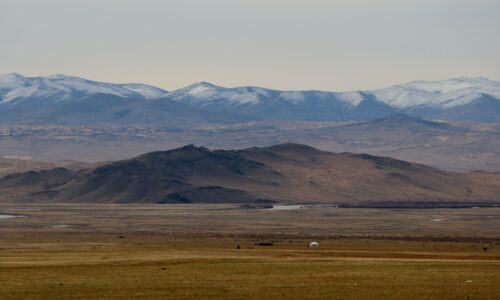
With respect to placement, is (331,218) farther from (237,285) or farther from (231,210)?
(237,285)

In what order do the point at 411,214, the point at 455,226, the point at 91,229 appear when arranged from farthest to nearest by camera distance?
1. the point at 411,214
2. the point at 455,226
3. the point at 91,229

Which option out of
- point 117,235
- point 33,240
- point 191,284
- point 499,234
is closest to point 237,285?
point 191,284

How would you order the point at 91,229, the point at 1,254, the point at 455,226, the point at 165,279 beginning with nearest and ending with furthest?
the point at 165,279
the point at 1,254
the point at 91,229
the point at 455,226

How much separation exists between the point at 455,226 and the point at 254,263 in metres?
89.3

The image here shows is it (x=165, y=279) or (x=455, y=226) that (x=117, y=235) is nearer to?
(x=455, y=226)

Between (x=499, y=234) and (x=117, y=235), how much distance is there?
4607 centimetres

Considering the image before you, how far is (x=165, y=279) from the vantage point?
5491cm

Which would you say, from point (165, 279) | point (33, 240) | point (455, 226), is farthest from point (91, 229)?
point (165, 279)

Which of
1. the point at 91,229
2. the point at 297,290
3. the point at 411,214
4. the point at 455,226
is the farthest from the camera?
the point at 411,214

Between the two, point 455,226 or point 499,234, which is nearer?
point 499,234

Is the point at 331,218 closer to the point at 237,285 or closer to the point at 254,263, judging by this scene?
the point at 254,263

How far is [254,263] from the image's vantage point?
65.2m

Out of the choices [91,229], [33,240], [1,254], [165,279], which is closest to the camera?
[165,279]

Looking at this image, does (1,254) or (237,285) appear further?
(1,254)
